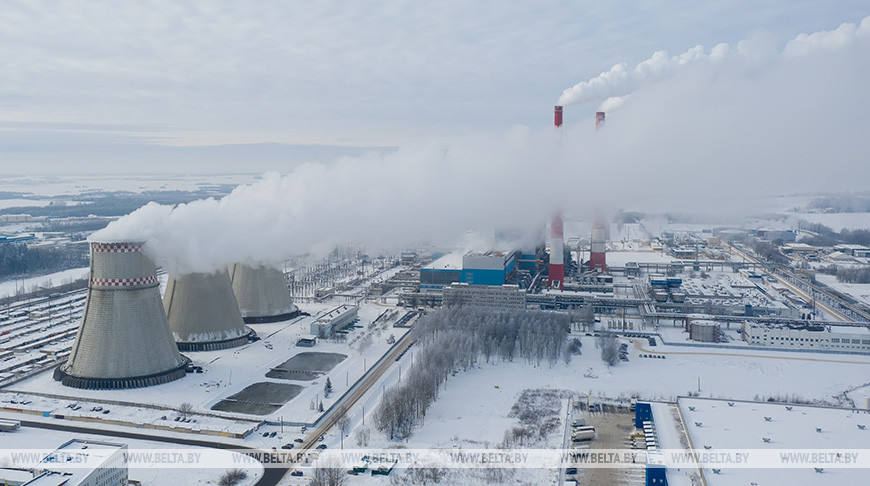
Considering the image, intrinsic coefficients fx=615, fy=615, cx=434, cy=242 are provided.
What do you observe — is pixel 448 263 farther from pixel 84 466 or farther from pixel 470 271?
A: pixel 84 466

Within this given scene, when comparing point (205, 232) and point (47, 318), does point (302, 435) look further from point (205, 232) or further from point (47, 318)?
point (47, 318)

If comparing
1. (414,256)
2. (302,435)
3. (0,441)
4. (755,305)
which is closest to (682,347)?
(755,305)

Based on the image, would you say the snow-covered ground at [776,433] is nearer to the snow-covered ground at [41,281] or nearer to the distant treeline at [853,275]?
the distant treeline at [853,275]

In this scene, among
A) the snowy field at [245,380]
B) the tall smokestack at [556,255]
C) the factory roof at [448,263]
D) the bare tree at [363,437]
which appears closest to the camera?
the bare tree at [363,437]

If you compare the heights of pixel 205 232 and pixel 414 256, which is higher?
pixel 205 232

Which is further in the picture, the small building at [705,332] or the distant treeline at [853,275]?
the distant treeline at [853,275]

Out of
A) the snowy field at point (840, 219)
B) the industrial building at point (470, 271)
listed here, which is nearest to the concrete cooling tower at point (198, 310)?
the industrial building at point (470, 271)

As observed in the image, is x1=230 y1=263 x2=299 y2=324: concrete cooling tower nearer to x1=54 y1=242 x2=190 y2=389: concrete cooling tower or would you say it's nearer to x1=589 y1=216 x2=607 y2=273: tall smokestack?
x1=54 y1=242 x2=190 y2=389: concrete cooling tower

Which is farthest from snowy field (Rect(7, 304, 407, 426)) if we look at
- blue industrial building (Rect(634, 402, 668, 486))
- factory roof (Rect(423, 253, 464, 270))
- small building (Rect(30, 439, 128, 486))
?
blue industrial building (Rect(634, 402, 668, 486))
